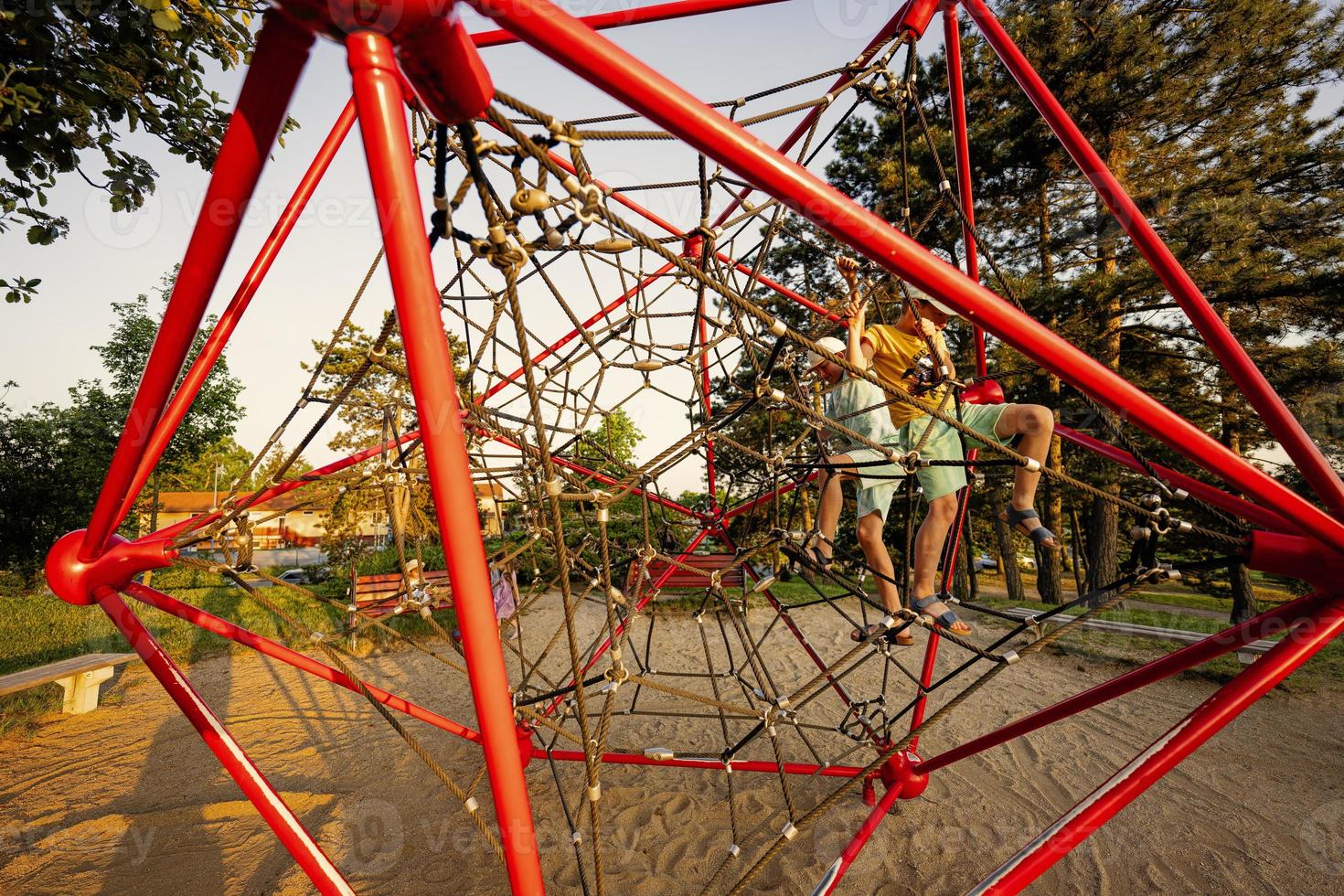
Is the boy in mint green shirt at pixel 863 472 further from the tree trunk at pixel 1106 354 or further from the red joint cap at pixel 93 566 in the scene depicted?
the tree trunk at pixel 1106 354

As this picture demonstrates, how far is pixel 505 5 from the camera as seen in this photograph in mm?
882

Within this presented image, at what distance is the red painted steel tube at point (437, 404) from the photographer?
93 cm

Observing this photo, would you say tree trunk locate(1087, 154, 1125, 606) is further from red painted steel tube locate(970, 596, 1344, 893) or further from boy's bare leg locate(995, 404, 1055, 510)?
red painted steel tube locate(970, 596, 1344, 893)

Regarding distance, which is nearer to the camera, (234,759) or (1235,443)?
(234,759)

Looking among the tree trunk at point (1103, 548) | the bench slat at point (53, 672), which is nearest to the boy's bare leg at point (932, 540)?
the bench slat at point (53, 672)

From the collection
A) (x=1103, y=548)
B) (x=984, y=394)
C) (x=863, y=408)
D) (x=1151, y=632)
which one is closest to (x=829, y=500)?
(x=863, y=408)

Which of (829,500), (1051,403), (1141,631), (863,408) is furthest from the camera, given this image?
(1051,403)

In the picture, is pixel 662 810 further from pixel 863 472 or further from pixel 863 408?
pixel 863 408

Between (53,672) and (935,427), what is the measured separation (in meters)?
6.97

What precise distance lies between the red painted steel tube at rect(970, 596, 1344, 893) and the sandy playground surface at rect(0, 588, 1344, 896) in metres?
1.46

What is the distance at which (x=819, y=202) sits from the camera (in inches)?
40.8

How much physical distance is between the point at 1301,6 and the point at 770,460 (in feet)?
33.1

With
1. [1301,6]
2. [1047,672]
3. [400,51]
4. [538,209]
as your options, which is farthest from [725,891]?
[1301,6]

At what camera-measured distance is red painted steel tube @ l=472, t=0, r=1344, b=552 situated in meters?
0.92
